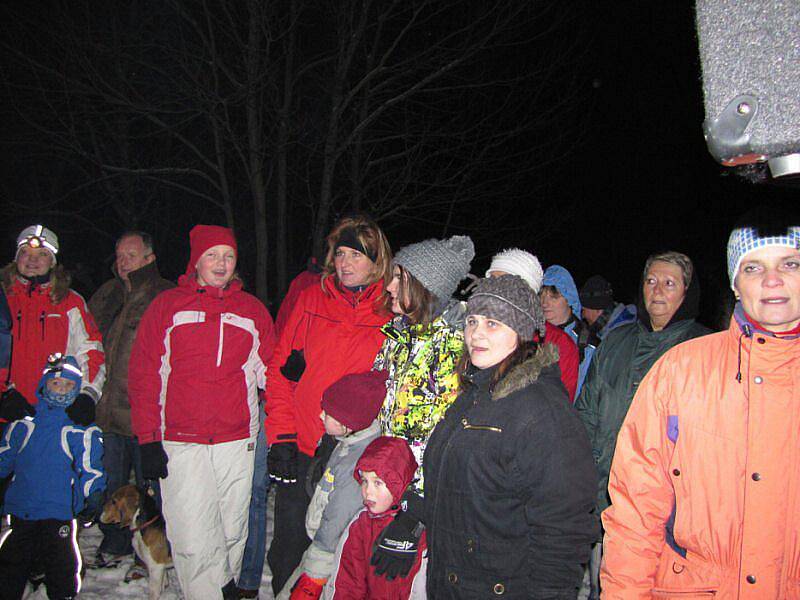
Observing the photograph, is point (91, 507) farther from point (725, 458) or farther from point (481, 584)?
point (725, 458)

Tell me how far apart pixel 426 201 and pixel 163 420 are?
8322mm

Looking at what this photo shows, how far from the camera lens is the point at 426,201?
11.1m

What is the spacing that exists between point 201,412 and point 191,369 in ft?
0.90

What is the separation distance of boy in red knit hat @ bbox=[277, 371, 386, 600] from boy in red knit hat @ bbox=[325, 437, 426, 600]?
4.1 inches

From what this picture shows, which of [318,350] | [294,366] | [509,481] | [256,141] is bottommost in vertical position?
[509,481]

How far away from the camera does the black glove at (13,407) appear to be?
12.3 feet

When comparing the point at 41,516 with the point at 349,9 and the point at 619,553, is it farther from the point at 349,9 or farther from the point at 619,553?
the point at 349,9

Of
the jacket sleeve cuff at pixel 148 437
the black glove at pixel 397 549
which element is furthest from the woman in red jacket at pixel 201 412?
the black glove at pixel 397 549

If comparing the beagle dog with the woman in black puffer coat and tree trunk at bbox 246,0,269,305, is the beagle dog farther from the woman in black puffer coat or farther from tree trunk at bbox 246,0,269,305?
tree trunk at bbox 246,0,269,305

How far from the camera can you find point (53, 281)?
4.07 meters

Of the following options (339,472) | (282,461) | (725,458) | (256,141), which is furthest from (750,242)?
(256,141)

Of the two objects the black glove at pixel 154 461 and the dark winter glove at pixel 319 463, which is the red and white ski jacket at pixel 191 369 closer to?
the black glove at pixel 154 461

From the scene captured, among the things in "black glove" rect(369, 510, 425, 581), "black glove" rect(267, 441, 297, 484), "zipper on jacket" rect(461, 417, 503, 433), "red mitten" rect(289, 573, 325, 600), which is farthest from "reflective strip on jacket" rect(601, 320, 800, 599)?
"black glove" rect(267, 441, 297, 484)

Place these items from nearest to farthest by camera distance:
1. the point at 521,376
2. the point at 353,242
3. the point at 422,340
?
the point at 521,376
the point at 422,340
the point at 353,242
